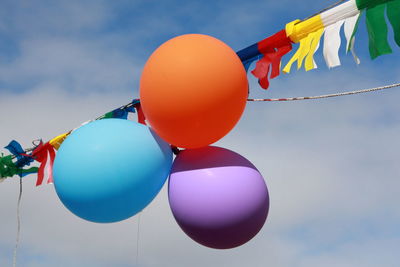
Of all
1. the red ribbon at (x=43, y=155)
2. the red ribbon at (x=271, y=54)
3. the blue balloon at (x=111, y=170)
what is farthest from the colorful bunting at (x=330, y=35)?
the red ribbon at (x=43, y=155)

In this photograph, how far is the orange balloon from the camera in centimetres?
291

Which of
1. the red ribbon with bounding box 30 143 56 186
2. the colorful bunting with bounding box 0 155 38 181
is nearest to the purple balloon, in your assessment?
the red ribbon with bounding box 30 143 56 186

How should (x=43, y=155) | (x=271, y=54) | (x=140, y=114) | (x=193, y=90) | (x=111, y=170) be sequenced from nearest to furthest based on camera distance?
(x=193, y=90)
(x=111, y=170)
(x=271, y=54)
(x=140, y=114)
(x=43, y=155)

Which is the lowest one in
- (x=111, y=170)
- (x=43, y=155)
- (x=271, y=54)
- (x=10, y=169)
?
(x=10, y=169)

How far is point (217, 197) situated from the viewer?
9.83 ft

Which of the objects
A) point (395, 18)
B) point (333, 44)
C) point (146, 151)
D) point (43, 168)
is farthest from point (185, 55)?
point (43, 168)

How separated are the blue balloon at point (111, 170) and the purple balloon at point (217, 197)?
0.16 metres

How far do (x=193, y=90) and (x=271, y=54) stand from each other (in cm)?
75

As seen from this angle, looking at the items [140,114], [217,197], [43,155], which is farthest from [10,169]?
[217,197]

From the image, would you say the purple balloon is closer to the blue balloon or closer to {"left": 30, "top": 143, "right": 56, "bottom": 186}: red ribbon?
the blue balloon

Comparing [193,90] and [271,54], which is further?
[271,54]

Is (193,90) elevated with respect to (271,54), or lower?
elevated

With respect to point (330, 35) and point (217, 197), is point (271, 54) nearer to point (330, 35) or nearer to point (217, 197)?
point (330, 35)

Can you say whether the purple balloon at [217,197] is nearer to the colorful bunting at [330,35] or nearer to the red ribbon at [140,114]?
the colorful bunting at [330,35]
